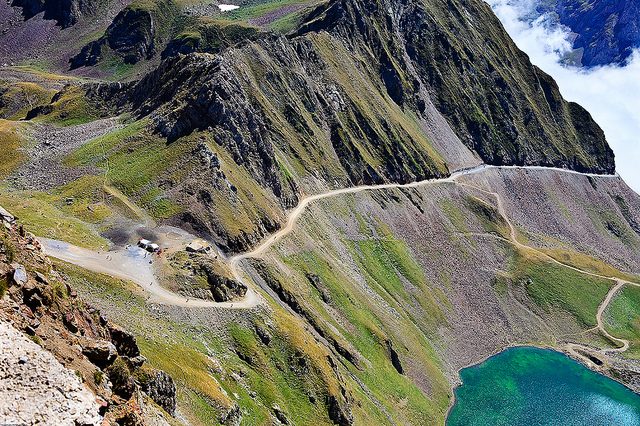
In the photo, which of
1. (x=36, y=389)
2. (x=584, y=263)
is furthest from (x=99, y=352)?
(x=584, y=263)

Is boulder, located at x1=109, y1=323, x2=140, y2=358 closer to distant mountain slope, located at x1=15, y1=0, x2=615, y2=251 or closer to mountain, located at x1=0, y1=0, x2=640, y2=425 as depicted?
mountain, located at x1=0, y1=0, x2=640, y2=425

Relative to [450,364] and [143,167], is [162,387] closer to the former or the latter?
[143,167]

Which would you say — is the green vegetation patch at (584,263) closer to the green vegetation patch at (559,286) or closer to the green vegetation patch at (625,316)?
the green vegetation patch at (559,286)

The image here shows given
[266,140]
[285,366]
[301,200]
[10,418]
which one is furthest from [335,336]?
[10,418]

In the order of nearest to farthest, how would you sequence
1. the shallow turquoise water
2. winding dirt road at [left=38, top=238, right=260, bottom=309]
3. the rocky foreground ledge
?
the rocky foreground ledge
winding dirt road at [left=38, top=238, right=260, bottom=309]
the shallow turquoise water

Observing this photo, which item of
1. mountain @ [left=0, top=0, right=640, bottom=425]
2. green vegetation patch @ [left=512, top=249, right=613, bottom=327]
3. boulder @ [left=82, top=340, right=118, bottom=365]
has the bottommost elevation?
green vegetation patch @ [left=512, top=249, right=613, bottom=327]

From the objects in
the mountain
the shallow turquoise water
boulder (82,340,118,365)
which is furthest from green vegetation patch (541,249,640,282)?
boulder (82,340,118,365)
